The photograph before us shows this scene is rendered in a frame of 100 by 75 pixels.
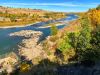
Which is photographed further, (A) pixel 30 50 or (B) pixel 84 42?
(A) pixel 30 50

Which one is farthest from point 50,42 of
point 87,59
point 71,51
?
point 87,59

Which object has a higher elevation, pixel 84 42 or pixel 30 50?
pixel 84 42

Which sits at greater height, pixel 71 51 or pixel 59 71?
pixel 59 71

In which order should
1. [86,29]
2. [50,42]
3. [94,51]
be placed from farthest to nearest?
[50,42]
[86,29]
[94,51]

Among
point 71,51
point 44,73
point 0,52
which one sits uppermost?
point 44,73

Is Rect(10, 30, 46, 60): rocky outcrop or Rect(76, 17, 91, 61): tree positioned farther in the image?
Rect(10, 30, 46, 60): rocky outcrop

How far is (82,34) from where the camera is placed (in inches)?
2083

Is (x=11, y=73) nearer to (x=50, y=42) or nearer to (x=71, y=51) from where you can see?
(x=71, y=51)

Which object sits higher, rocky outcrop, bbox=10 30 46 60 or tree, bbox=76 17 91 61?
tree, bbox=76 17 91 61

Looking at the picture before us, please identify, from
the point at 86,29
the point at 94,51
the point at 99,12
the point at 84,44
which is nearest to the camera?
the point at 94,51

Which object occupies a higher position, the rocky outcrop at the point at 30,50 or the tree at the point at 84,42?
the tree at the point at 84,42

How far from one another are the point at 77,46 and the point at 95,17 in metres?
30.5

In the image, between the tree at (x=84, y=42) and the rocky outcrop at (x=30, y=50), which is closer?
the tree at (x=84, y=42)

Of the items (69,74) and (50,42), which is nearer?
(69,74)
